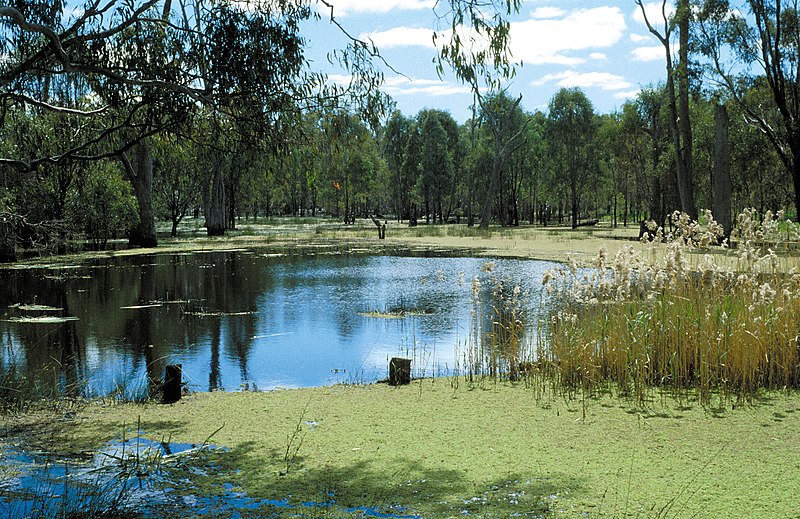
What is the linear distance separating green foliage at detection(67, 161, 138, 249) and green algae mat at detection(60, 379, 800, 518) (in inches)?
818

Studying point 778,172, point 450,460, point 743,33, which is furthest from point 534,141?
point 450,460

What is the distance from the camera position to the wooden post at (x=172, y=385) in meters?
6.11

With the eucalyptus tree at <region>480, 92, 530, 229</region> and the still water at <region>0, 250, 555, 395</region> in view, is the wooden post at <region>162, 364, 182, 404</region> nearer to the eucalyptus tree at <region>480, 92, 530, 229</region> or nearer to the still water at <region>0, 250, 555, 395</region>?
the still water at <region>0, 250, 555, 395</region>

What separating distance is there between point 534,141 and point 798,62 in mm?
29879

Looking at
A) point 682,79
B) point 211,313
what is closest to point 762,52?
point 682,79

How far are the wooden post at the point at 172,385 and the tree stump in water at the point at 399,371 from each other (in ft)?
6.13

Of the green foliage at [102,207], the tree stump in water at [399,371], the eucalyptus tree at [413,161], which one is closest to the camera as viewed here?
the tree stump in water at [399,371]

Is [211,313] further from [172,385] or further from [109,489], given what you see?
[109,489]

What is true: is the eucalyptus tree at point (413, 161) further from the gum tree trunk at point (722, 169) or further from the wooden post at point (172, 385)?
the wooden post at point (172, 385)

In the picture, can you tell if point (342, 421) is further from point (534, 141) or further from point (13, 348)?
point (534, 141)

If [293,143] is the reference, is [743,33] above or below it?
above

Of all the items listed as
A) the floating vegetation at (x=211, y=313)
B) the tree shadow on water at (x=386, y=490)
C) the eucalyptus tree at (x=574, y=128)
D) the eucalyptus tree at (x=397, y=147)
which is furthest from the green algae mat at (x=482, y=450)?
the eucalyptus tree at (x=397, y=147)

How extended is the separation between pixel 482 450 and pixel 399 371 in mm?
2222

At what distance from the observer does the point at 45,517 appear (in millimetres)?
3320
